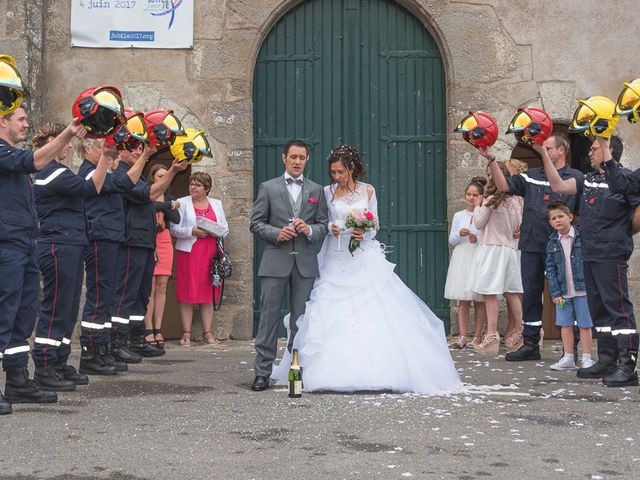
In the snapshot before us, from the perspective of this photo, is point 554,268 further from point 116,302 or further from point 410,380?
point 116,302

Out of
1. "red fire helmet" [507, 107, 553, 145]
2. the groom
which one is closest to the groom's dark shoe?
the groom

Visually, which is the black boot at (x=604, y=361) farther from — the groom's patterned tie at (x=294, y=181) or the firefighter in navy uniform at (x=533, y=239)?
the groom's patterned tie at (x=294, y=181)

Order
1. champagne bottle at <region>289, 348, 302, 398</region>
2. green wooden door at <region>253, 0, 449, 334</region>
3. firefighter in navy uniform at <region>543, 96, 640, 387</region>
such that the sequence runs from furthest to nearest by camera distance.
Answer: green wooden door at <region>253, 0, 449, 334</region> < firefighter in navy uniform at <region>543, 96, 640, 387</region> < champagne bottle at <region>289, 348, 302, 398</region>

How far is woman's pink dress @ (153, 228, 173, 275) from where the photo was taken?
10477mm

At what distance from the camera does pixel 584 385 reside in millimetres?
7449

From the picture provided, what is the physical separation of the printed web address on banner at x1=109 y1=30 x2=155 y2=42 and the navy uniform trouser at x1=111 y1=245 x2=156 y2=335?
11.3 ft

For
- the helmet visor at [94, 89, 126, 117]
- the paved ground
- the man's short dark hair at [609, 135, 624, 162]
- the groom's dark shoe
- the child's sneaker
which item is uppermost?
the helmet visor at [94, 89, 126, 117]

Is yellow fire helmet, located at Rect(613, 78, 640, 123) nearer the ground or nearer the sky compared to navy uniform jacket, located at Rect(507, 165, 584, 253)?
nearer the sky

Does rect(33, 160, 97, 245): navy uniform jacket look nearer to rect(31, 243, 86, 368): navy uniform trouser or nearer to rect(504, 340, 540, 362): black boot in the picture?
rect(31, 243, 86, 368): navy uniform trouser

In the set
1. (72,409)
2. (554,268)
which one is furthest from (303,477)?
(554,268)

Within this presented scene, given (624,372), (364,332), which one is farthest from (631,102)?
(364,332)

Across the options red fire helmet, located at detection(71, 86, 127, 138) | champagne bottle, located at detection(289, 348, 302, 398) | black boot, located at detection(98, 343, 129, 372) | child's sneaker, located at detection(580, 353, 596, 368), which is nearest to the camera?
red fire helmet, located at detection(71, 86, 127, 138)

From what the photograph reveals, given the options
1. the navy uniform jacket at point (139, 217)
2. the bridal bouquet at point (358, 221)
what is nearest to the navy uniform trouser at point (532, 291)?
the bridal bouquet at point (358, 221)

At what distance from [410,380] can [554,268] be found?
2.22 meters
